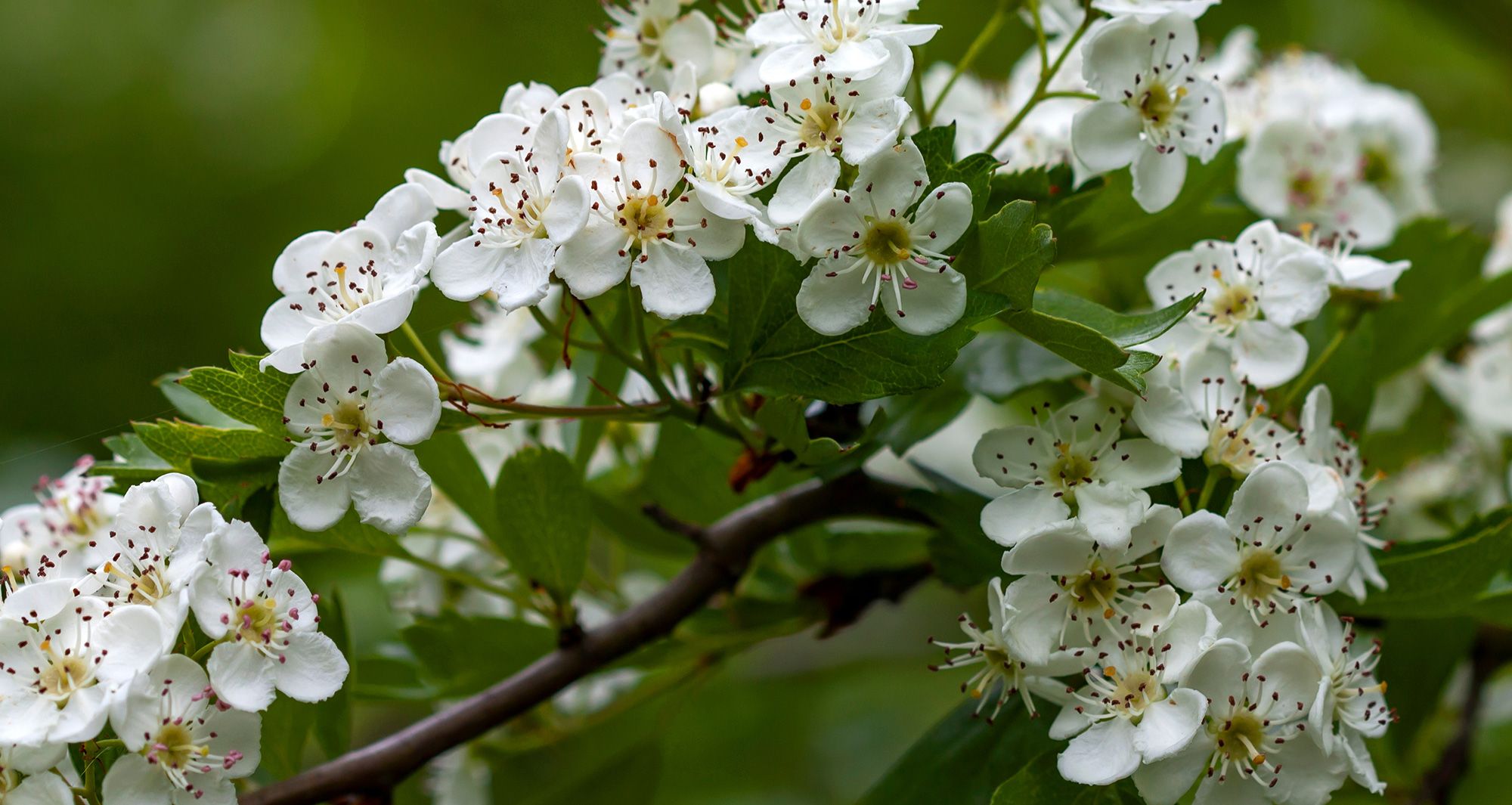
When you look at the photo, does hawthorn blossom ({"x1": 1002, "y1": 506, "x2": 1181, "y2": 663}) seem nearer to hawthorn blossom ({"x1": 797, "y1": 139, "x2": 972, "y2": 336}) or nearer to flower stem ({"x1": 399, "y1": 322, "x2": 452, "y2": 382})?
hawthorn blossom ({"x1": 797, "y1": 139, "x2": 972, "y2": 336})

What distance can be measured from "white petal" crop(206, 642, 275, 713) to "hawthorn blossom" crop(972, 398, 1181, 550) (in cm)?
49

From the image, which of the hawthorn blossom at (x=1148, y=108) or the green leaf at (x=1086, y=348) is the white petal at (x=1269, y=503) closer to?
the green leaf at (x=1086, y=348)

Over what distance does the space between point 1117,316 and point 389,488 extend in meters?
0.52

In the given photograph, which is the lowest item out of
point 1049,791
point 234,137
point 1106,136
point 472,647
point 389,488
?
point 234,137

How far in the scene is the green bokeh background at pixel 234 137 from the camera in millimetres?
2480

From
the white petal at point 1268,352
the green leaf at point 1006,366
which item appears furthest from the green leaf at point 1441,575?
the green leaf at point 1006,366

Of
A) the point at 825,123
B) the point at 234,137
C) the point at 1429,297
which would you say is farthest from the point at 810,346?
the point at 234,137

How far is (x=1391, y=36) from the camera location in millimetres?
2547

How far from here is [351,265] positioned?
870mm

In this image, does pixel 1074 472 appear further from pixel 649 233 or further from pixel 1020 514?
pixel 649 233

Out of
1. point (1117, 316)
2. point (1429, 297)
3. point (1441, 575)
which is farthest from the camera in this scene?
point (1429, 297)

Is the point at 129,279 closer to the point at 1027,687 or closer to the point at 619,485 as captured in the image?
the point at 619,485

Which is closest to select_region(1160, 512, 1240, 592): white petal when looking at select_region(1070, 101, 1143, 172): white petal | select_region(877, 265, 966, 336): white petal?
select_region(877, 265, 966, 336): white petal

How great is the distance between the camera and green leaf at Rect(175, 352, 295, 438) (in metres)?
0.82
